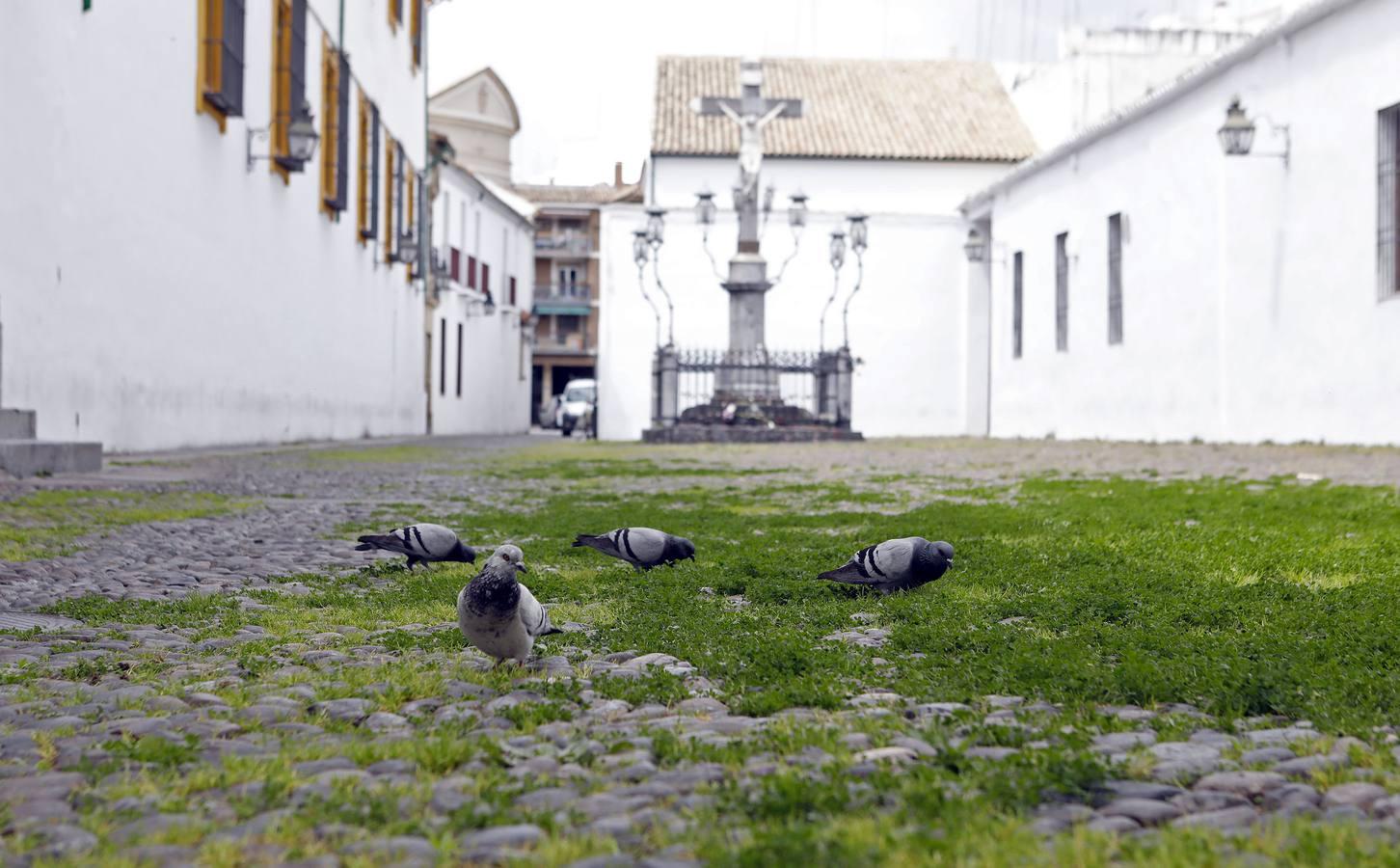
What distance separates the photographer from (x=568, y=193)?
7231 centimetres

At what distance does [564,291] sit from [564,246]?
2.17 meters

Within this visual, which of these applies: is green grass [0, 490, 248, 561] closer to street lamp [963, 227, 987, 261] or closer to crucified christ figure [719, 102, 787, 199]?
crucified christ figure [719, 102, 787, 199]

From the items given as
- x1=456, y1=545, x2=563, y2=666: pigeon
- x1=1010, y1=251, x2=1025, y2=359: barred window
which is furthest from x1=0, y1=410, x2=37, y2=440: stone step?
x1=1010, y1=251, x2=1025, y2=359: barred window

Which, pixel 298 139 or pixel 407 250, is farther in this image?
pixel 407 250

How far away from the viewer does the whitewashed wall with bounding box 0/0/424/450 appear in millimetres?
11242

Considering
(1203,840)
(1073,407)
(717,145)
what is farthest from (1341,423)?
(717,145)

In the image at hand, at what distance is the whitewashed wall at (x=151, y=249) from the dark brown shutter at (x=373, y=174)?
247 centimetres

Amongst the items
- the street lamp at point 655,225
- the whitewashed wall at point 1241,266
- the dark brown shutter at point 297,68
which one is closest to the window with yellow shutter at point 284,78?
the dark brown shutter at point 297,68

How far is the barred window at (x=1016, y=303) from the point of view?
30.2 m

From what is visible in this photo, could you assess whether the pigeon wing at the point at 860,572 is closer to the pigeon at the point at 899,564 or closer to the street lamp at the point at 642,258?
the pigeon at the point at 899,564

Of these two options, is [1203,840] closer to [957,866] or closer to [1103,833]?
[1103,833]

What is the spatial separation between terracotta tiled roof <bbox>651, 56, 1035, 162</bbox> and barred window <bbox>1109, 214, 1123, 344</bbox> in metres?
11.3

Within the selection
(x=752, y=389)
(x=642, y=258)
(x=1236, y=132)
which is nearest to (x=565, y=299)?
(x=642, y=258)

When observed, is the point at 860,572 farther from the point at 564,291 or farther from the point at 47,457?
the point at 564,291
